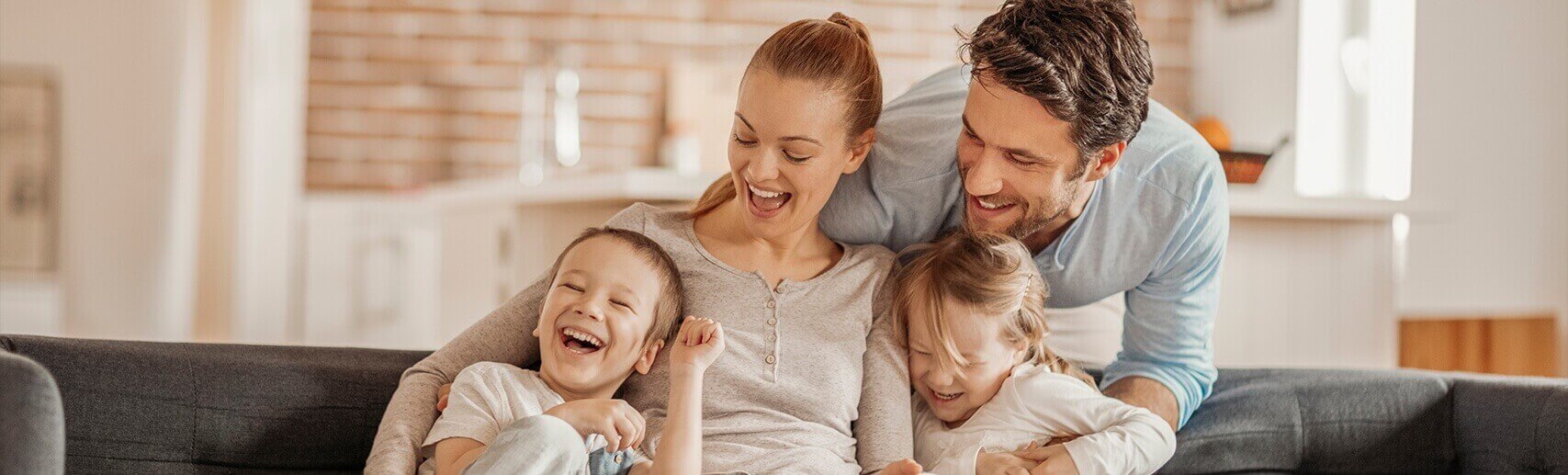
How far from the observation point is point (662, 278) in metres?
1.64

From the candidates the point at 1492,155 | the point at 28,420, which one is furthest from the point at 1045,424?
the point at 1492,155

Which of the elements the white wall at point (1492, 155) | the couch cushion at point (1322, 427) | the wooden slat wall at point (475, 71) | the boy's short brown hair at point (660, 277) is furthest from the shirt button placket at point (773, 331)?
the wooden slat wall at point (475, 71)

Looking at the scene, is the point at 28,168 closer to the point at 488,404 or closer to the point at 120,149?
the point at 120,149

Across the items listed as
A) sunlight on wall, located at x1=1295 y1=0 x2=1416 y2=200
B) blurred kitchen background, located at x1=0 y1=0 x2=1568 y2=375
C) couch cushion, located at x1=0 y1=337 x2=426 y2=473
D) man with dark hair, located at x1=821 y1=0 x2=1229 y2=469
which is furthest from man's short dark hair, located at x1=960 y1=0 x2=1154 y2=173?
sunlight on wall, located at x1=1295 y1=0 x2=1416 y2=200

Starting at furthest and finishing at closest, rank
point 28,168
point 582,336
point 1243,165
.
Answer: point 28,168 < point 1243,165 < point 582,336

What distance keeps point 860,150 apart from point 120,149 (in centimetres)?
363

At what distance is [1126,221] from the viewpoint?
1.84 m

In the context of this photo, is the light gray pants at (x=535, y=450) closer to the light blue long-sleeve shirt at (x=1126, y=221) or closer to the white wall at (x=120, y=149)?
the light blue long-sleeve shirt at (x=1126, y=221)

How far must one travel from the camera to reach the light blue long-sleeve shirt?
5.88 feet

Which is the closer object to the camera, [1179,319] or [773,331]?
[773,331]

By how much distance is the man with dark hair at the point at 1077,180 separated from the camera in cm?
162

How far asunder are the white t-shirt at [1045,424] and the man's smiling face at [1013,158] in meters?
0.21

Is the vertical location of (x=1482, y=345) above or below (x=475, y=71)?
below

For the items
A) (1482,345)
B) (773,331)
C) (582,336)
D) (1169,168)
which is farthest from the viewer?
(1482,345)
